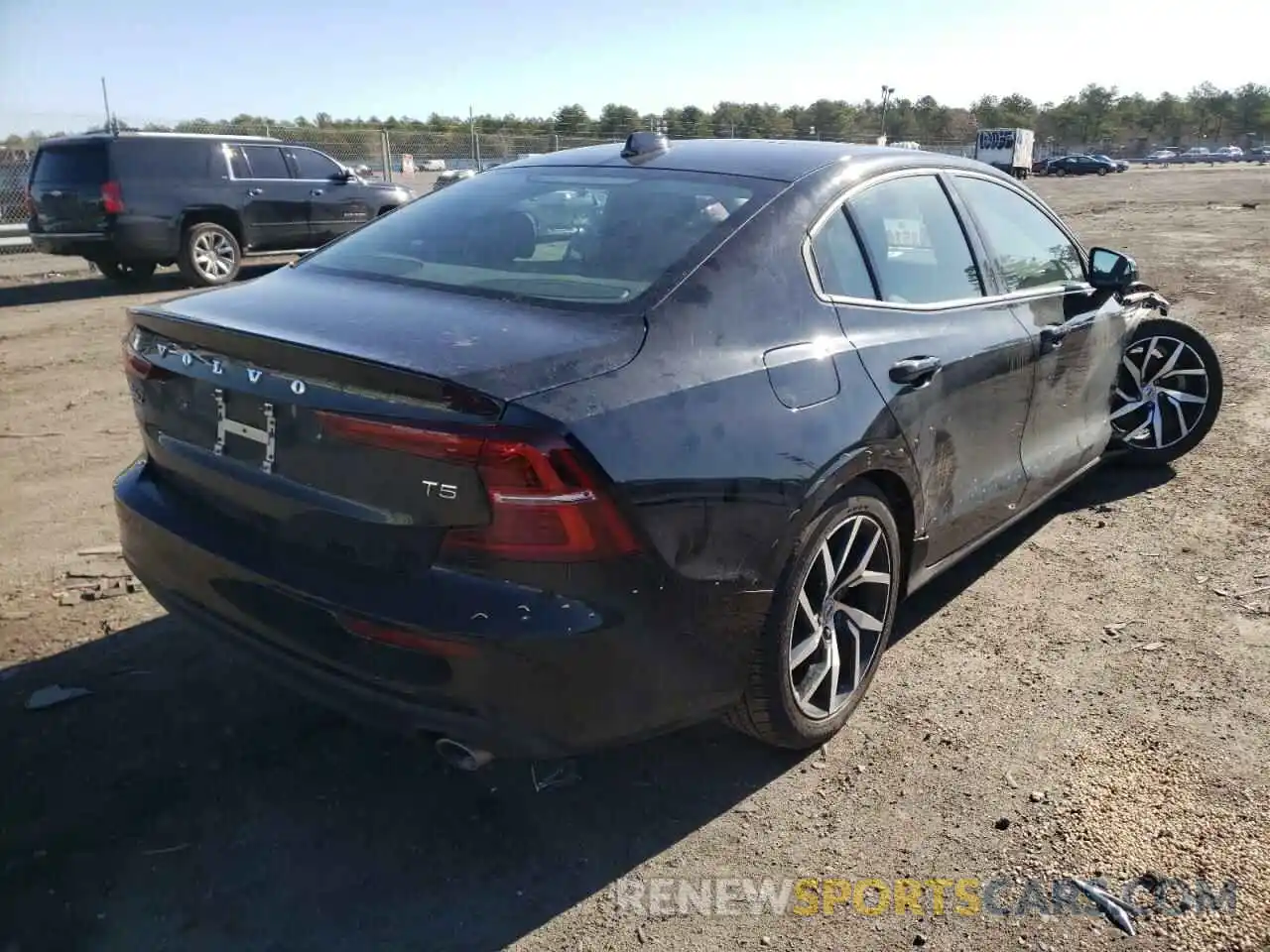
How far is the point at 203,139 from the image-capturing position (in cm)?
1234

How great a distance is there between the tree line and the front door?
17.9 meters

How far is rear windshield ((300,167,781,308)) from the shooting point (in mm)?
2758

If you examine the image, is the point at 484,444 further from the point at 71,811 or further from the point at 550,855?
the point at 71,811

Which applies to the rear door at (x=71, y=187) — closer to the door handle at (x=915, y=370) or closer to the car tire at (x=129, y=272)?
the car tire at (x=129, y=272)

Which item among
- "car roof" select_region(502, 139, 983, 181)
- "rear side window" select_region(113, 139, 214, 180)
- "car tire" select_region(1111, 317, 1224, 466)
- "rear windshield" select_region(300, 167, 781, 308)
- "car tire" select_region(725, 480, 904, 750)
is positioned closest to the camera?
"car tire" select_region(725, 480, 904, 750)

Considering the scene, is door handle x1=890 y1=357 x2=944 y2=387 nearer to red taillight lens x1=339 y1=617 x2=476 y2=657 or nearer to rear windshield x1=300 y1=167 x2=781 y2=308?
rear windshield x1=300 y1=167 x2=781 y2=308

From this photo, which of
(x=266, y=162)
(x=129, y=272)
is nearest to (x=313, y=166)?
(x=266, y=162)

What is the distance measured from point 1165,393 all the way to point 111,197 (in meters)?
11.2

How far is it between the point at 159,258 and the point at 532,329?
11.5m

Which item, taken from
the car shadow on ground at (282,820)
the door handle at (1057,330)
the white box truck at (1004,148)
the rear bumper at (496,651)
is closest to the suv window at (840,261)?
the rear bumper at (496,651)

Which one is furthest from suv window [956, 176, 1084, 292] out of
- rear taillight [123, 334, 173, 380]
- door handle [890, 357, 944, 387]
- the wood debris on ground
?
the wood debris on ground

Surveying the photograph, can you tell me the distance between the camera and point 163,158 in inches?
471

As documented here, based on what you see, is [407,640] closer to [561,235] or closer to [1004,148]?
[561,235]

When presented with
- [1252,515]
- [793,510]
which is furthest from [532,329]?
[1252,515]
